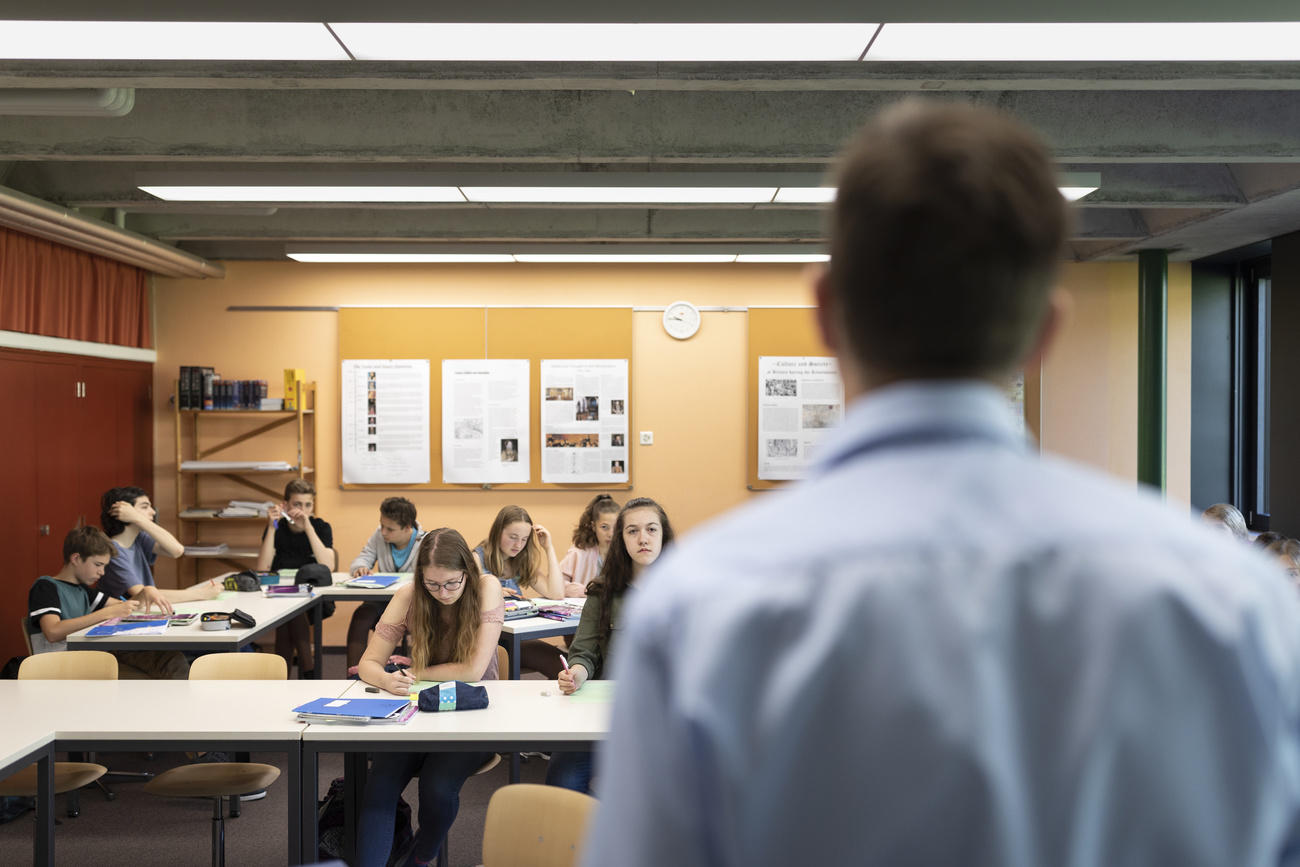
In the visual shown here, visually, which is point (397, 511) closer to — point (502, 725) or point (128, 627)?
point (128, 627)

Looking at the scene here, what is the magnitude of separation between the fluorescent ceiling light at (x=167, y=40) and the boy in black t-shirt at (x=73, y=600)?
2.43 m

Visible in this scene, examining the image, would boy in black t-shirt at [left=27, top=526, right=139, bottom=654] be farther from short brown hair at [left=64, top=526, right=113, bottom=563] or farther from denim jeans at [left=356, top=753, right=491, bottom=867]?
denim jeans at [left=356, top=753, right=491, bottom=867]

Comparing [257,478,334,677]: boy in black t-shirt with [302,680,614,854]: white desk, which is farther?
[257,478,334,677]: boy in black t-shirt

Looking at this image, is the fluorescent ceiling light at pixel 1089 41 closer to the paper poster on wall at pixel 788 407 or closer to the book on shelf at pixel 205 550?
the paper poster on wall at pixel 788 407

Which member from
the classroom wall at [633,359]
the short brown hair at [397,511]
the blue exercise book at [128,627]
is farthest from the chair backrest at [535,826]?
the classroom wall at [633,359]

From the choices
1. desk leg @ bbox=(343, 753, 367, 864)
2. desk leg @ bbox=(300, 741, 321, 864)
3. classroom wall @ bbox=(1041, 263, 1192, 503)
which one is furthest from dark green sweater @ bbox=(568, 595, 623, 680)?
classroom wall @ bbox=(1041, 263, 1192, 503)

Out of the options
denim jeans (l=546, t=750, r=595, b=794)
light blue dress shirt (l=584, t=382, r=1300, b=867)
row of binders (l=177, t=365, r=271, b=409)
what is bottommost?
denim jeans (l=546, t=750, r=595, b=794)

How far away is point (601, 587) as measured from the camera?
162 inches

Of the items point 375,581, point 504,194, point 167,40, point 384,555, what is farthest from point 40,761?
point 384,555

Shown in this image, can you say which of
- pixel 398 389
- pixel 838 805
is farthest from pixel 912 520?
pixel 398 389

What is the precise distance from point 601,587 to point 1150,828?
3.59 meters

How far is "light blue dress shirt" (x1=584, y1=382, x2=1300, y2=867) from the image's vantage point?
0.58 meters

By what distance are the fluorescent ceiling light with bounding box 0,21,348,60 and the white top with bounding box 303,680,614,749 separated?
2120 millimetres

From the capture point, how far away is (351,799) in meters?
3.51
